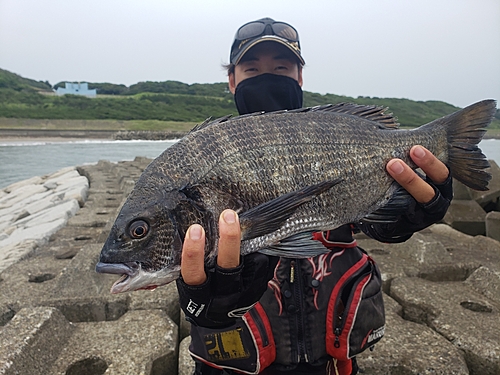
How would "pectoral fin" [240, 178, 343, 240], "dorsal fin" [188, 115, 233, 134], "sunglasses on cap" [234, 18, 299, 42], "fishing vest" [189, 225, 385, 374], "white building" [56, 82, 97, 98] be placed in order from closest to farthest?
"pectoral fin" [240, 178, 343, 240] < "dorsal fin" [188, 115, 233, 134] < "fishing vest" [189, 225, 385, 374] < "sunglasses on cap" [234, 18, 299, 42] < "white building" [56, 82, 97, 98]

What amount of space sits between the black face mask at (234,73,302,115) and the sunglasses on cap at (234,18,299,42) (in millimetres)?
294

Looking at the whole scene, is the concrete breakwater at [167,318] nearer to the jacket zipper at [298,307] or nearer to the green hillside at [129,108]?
the jacket zipper at [298,307]

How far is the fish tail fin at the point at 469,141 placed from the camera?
1.94 m

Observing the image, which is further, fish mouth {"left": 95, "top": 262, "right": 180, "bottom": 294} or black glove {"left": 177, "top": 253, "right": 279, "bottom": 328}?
black glove {"left": 177, "top": 253, "right": 279, "bottom": 328}

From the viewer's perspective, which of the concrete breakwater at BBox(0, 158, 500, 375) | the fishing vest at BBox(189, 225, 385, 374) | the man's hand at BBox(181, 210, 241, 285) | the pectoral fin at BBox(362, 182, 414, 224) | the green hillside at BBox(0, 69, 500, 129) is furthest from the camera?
the green hillside at BBox(0, 69, 500, 129)

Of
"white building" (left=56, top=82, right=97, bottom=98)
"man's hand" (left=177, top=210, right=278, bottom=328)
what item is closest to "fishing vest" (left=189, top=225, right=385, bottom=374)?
"man's hand" (left=177, top=210, right=278, bottom=328)

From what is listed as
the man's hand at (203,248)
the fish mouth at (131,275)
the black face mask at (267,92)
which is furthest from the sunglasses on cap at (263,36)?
the fish mouth at (131,275)

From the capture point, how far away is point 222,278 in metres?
1.54

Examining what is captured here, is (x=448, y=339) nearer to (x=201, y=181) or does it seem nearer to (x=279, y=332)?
(x=279, y=332)

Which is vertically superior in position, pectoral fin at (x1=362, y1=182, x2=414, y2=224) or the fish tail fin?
the fish tail fin

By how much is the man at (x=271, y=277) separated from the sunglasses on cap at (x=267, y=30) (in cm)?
1

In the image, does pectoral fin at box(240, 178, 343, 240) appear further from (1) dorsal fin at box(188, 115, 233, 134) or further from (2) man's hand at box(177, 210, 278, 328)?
(1) dorsal fin at box(188, 115, 233, 134)

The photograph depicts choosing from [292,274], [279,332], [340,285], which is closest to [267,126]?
[292,274]

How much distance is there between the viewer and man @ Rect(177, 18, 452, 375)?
1.55m
